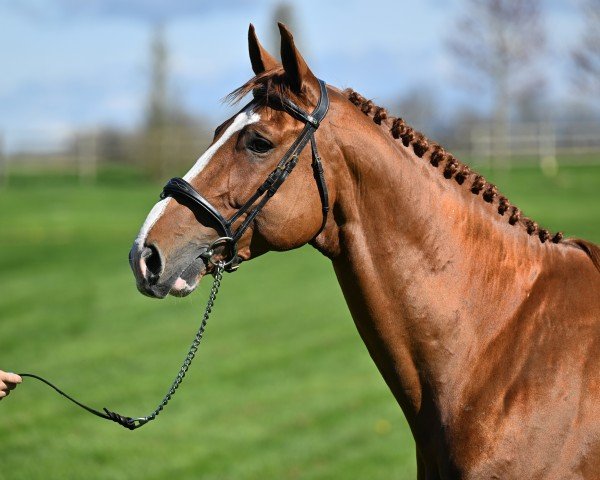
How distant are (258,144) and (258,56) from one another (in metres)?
0.50

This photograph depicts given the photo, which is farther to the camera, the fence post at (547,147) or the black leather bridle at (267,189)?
the fence post at (547,147)

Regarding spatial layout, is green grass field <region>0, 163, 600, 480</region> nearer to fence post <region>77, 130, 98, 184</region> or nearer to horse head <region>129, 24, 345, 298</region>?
horse head <region>129, 24, 345, 298</region>

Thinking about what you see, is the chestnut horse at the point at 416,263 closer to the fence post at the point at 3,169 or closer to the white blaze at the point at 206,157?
the white blaze at the point at 206,157

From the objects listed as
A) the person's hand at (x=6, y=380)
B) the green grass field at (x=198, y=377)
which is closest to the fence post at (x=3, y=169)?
the green grass field at (x=198, y=377)

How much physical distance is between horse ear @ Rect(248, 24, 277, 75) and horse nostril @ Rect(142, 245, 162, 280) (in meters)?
0.97

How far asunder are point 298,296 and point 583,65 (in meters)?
A: 6.72

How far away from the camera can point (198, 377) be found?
11.7m

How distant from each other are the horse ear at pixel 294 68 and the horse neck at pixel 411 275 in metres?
0.25

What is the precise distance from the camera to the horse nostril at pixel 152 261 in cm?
329

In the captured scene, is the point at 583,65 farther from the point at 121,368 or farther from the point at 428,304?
the point at 428,304

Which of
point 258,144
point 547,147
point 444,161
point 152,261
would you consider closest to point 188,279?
point 152,261

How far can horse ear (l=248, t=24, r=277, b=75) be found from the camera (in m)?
3.64

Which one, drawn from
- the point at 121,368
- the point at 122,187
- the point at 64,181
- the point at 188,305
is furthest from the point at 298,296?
the point at 64,181

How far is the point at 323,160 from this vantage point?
3461 mm
